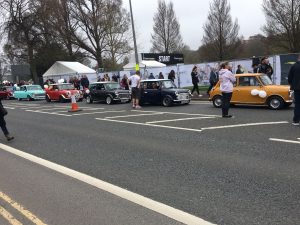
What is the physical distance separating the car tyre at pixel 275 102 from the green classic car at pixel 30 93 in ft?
77.5

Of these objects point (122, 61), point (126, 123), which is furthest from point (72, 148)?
point (122, 61)

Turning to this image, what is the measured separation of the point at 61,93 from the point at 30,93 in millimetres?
6899

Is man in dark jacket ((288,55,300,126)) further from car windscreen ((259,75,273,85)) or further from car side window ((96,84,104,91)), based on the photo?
car side window ((96,84,104,91))

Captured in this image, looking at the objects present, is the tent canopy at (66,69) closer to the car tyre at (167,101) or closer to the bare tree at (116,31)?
the bare tree at (116,31)

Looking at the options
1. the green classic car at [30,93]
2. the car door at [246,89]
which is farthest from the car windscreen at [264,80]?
the green classic car at [30,93]

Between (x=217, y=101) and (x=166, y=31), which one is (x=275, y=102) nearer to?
(x=217, y=101)

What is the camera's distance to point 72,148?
974cm

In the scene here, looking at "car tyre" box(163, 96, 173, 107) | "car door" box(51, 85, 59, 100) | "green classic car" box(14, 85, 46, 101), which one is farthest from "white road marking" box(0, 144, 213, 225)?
"green classic car" box(14, 85, 46, 101)

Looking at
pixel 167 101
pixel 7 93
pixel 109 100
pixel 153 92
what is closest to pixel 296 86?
pixel 167 101

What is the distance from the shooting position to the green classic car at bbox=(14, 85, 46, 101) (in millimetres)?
34947

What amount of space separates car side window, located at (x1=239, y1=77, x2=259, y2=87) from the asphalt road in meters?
2.26

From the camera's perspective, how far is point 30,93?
35.2 metres

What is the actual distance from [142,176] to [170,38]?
70977 mm

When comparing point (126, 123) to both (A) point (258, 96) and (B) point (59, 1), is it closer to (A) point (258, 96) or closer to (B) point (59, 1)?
(A) point (258, 96)
